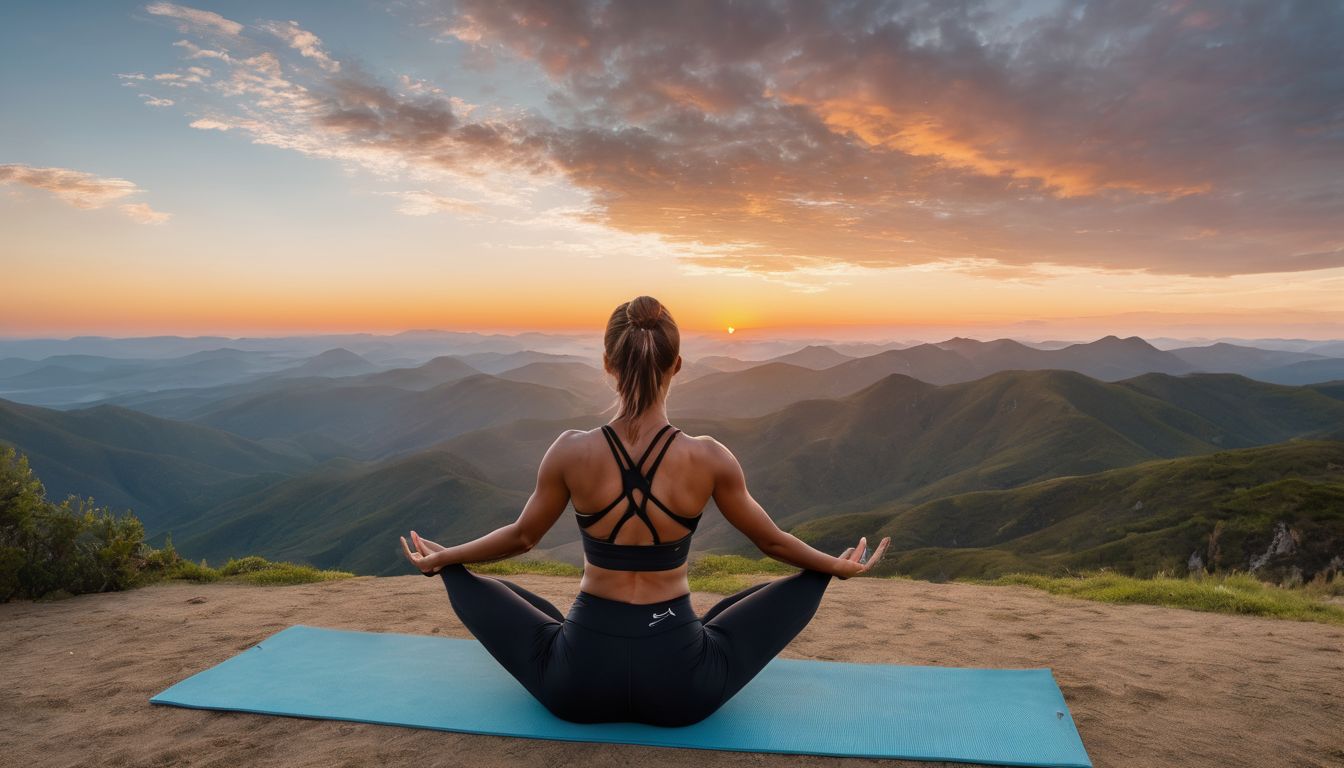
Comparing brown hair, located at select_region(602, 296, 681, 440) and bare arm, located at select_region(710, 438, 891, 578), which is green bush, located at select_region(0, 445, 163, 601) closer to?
brown hair, located at select_region(602, 296, 681, 440)

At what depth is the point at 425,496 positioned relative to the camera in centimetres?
16625

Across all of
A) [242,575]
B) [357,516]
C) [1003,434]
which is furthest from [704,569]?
[357,516]

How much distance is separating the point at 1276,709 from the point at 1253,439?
21230cm

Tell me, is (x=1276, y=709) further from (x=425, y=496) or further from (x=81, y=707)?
(x=425, y=496)

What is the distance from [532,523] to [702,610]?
18.7 ft

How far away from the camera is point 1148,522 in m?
62.7

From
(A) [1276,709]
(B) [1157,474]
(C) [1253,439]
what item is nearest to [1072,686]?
(A) [1276,709]

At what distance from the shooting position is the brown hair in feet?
14.3

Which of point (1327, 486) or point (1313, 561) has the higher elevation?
point (1327, 486)

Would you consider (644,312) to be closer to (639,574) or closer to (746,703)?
(639,574)

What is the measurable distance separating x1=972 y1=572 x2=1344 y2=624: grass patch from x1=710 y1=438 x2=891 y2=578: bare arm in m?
7.66

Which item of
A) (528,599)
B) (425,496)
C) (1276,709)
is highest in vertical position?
(528,599)

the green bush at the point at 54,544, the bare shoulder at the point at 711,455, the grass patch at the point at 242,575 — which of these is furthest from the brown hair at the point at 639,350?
the green bush at the point at 54,544

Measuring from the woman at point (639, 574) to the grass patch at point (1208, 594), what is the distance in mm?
7762
